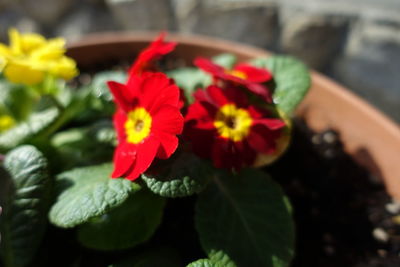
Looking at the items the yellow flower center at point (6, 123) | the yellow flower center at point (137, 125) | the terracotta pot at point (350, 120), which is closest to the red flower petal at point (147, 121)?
the yellow flower center at point (137, 125)

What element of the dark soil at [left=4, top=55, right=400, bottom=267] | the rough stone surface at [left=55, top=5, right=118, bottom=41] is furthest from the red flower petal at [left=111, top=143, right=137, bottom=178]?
the rough stone surface at [left=55, top=5, right=118, bottom=41]

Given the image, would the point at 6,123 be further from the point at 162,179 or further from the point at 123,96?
the point at 162,179

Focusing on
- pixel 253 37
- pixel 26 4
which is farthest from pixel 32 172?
pixel 26 4

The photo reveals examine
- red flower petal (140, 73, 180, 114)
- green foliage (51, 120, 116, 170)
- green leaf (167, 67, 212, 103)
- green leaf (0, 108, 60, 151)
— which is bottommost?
green foliage (51, 120, 116, 170)

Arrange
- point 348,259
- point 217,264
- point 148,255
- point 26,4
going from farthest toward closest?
point 26,4, point 348,259, point 148,255, point 217,264

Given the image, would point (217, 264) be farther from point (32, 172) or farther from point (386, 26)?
point (386, 26)

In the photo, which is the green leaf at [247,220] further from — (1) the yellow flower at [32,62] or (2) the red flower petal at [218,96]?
(1) the yellow flower at [32,62]

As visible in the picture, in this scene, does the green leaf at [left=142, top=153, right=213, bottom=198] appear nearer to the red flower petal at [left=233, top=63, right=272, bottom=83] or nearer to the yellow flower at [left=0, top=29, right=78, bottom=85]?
the red flower petal at [left=233, top=63, right=272, bottom=83]
